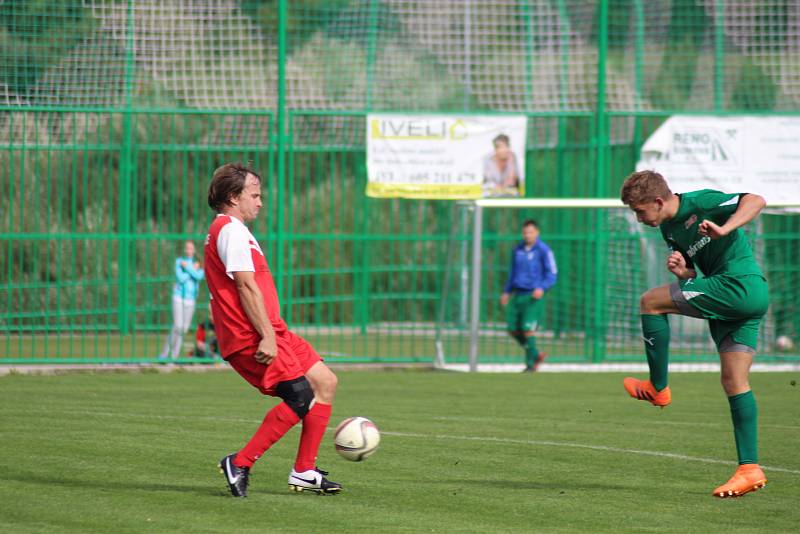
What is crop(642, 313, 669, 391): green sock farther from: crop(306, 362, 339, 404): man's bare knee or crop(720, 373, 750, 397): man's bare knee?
crop(306, 362, 339, 404): man's bare knee

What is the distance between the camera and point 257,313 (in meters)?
6.96

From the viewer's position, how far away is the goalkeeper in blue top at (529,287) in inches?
653

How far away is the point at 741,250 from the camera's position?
765 centimetres

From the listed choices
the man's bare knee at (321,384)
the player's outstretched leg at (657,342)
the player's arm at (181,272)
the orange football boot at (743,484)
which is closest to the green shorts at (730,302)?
the player's outstretched leg at (657,342)

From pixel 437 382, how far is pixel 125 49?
657 centimetres

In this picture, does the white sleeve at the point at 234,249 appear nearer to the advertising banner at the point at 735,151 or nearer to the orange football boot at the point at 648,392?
the orange football boot at the point at 648,392

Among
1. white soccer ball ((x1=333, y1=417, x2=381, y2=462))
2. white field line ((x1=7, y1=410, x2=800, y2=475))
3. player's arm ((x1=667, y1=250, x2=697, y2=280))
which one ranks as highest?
player's arm ((x1=667, y1=250, x2=697, y2=280))

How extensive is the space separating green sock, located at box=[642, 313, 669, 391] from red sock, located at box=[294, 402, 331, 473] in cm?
204

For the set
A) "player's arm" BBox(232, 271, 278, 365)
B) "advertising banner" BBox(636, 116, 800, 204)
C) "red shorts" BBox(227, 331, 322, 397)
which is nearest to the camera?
"player's arm" BBox(232, 271, 278, 365)

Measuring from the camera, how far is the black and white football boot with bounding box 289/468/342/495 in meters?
7.35

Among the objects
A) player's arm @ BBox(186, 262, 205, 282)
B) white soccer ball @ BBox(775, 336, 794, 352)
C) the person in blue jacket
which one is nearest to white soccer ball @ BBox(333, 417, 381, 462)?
the person in blue jacket

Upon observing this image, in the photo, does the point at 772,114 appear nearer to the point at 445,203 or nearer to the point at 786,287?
the point at 786,287

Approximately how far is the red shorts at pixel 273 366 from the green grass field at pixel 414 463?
68cm

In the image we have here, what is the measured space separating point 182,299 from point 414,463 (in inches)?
383
